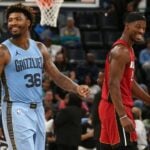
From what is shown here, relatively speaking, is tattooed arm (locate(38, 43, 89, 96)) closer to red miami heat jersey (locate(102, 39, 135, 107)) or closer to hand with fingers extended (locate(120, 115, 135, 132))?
red miami heat jersey (locate(102, 39, 135, 107))

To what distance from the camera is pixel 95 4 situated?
13938 mm

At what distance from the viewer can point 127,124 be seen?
6473mm

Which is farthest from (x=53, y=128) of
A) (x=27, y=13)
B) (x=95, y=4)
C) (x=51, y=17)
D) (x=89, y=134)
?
(x=27, y=13)

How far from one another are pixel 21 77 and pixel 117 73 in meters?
0.97

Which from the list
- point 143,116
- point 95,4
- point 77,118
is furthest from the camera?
point 95,4

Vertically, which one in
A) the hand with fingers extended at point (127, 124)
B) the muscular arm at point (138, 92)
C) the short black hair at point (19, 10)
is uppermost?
the short black hair at point (19, 10)

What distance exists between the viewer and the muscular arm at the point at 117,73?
21.4 feet

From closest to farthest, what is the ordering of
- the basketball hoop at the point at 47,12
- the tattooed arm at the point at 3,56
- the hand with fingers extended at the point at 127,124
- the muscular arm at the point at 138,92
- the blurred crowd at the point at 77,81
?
the tattooed arm at the point at 3,56
the hand with fingers extended at the point at 127,124
the muscular arm at the point at 138,92
the blurred crowd at the point at 77,81
the basketball hoop at the point at 47,12

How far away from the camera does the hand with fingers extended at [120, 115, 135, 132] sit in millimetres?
6469

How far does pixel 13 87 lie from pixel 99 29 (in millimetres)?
11236

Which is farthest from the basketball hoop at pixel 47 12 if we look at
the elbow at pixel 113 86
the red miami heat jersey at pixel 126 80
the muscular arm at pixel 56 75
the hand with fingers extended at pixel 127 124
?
the hand with fingers extended at pixel 127 124

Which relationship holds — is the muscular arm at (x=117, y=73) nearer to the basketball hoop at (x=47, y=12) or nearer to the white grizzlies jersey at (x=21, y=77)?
the white grizzlies jersey at (x=21, y=77)

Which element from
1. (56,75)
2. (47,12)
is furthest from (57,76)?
(47,12)

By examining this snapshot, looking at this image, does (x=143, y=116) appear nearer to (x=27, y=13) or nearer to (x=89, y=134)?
(x=89, y=134)
